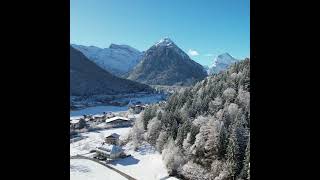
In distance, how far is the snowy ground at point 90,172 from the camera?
1021 inches

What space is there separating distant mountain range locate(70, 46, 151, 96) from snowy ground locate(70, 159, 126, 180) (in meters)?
95.6

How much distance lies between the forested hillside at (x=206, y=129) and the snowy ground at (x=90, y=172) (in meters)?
4.99

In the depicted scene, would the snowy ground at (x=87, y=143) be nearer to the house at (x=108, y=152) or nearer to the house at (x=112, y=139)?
the house at (x=112, y=139)

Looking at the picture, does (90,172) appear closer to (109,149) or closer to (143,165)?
(143,165)

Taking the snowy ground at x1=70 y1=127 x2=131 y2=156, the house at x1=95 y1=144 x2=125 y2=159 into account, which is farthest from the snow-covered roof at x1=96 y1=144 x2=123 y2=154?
the snowy ground at x1=70 y1=127 x2=131 y2=156

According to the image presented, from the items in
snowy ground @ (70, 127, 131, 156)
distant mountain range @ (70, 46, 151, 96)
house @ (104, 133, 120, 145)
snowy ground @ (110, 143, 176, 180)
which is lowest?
snowy ground @ (110, 143, 176, 180)

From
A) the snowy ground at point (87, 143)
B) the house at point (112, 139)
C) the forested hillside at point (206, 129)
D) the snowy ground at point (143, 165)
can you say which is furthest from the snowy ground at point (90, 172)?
the house at point (112, 139)

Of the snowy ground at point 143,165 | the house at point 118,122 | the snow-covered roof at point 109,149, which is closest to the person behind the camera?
the snowy ground at point 143,165

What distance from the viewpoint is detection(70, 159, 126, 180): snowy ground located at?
1021 inches

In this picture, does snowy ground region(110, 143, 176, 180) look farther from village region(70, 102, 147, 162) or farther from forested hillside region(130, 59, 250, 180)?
village region(70, 102, 147, 162)
